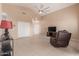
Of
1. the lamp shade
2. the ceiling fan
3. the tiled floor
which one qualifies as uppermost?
the ceiling fan

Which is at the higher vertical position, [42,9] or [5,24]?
[42,9]

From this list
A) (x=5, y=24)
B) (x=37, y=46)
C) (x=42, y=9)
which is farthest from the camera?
(x=37, y=46)

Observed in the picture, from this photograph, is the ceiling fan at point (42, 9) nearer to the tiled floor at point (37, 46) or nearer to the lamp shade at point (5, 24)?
the tiled floor at point (37, 46)

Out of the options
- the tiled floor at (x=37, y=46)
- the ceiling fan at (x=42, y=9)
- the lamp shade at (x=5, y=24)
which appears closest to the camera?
the lamp shade at (x=5, y=24)

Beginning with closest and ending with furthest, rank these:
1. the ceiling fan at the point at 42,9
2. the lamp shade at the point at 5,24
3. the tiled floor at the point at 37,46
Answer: the lamp shade at the point at 5,24
the ceiling fan at the point at 42,9
the tiled floor at the point at 37,46

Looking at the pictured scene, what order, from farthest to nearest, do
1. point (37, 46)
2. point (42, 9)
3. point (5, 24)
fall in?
point (37, 46) → point (42, 9) → point (5, 24)

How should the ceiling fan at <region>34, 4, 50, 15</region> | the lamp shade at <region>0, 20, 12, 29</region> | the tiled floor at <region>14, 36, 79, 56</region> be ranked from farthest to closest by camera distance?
the tiled floor at <region>14, 36, 79, 56</region> → the ceiling fan at <region>34, 4, 50, 15</region> → the lamp shade at <region>0, 20, 12, 29</region>

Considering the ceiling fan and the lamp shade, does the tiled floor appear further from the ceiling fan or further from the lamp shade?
the ceiling fan

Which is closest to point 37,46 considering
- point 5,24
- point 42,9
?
point 42,9

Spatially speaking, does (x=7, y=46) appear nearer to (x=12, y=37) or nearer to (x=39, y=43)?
(x=12, y=37)

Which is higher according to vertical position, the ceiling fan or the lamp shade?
the ceiling fan

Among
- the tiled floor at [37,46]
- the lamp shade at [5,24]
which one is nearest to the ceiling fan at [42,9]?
the tiled floor at [37,46]

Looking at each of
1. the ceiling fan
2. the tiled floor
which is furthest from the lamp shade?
the ceiling fan

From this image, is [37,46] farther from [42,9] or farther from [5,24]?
[5,24]
